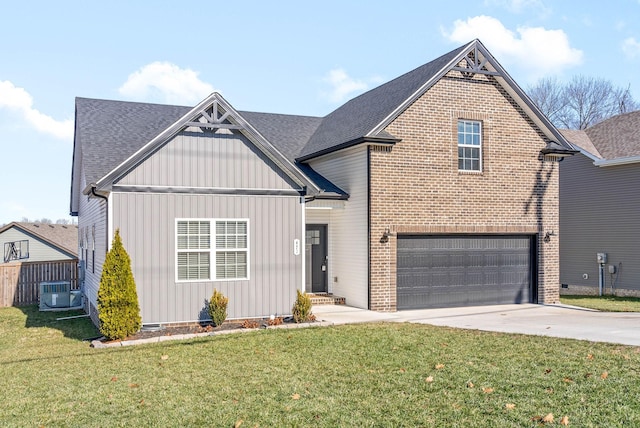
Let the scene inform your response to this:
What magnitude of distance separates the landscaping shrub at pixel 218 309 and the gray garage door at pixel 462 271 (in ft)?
17.4

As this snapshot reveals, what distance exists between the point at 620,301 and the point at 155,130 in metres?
16.0

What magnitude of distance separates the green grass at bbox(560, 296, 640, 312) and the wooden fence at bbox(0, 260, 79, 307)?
17894 millimetres

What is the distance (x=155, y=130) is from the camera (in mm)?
16734

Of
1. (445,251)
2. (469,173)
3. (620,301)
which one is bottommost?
(620,301)

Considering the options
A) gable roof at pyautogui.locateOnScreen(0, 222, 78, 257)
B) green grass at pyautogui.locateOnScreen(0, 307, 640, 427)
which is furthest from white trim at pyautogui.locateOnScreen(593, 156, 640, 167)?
gable roof at pyautogui.locateOnScreen(0, 222, 78, 257)

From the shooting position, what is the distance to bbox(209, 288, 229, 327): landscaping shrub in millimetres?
13078

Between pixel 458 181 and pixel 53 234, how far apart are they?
28.9 metres

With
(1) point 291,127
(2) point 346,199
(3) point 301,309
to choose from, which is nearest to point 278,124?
(1) point 291,127

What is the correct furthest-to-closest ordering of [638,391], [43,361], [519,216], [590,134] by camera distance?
1. [590,134]
2. [519,216]
3. [43,361]
4. [638,391]

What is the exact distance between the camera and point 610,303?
18.8 m

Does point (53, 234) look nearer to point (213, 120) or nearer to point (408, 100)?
point (213, 120)

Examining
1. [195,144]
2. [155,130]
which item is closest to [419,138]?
[195,144]

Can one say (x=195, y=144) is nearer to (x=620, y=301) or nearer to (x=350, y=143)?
(x=350, y=143)

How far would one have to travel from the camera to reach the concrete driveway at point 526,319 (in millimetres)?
Result: 11953
